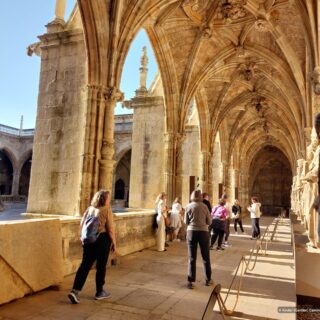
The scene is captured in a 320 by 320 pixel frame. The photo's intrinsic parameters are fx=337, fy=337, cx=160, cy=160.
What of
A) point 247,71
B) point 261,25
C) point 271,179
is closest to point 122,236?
point 261,25

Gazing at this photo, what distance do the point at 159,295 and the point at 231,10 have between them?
30.7ft

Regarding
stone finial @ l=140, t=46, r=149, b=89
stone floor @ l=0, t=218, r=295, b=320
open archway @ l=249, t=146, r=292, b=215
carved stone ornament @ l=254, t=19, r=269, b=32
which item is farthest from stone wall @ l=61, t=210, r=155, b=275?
open archway @ l=249, t=146, r=292, b=215

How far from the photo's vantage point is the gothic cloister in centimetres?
511

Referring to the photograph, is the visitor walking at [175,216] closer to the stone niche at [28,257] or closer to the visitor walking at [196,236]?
the visitor walking at [196,236]

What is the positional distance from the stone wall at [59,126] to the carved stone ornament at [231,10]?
489 centimetres

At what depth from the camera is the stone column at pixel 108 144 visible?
23.5 feet

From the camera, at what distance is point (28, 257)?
4008mm

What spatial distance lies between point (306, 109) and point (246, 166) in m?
19.7

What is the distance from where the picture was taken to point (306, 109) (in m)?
11.9

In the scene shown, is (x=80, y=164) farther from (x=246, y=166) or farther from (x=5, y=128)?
(x=246, y=166)

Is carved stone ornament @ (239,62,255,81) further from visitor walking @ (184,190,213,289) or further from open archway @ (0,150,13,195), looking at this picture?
open archway @ (0,150,13,195)

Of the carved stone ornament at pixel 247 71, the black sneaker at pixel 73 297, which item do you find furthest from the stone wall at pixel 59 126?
the carved stone ornament at pixel 247 71

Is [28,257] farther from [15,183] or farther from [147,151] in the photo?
[15,183]

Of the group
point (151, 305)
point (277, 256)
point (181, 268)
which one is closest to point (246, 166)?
point (277, 256)
